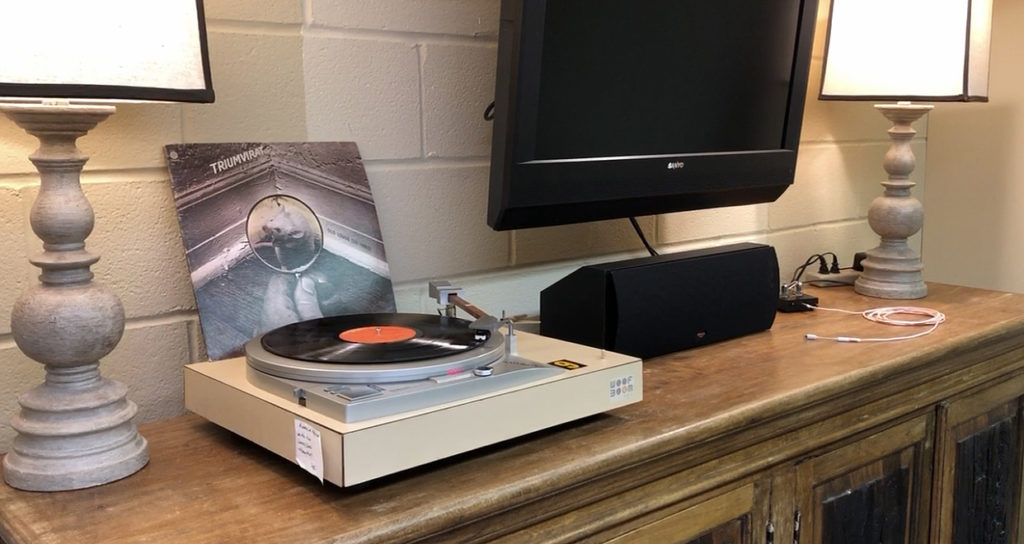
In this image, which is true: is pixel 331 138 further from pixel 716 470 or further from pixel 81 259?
pixel 716 470

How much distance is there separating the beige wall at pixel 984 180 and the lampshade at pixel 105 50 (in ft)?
6.44

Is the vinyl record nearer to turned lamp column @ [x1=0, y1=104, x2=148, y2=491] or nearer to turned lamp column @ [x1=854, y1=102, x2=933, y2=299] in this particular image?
turned lamp column @ [x1=0, y1=104, x2=148, y2=491]

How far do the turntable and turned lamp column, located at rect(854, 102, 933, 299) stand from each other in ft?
3.20

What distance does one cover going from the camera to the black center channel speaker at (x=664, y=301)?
1286mm

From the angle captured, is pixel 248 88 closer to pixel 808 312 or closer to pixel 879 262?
pixel 808 312

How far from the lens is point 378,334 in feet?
3.36

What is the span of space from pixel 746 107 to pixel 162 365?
3.29 feet

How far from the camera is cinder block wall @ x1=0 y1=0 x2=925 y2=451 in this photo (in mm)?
1090

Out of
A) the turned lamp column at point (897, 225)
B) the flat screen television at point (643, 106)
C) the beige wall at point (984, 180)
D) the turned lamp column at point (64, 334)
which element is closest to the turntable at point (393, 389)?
the turned lamp column at point (64, 334)

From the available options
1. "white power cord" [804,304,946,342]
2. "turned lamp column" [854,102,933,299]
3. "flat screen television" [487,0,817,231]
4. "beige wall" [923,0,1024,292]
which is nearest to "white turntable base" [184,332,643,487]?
"flat screen television" [487,0,817,231]

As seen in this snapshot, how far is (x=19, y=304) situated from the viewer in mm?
863

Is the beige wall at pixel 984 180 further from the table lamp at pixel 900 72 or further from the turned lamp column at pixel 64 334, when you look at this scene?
the turned lamp column at pixel 64 334

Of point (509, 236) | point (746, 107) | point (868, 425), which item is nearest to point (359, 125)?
point (509, 236)

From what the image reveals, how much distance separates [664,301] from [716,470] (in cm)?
32
